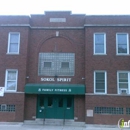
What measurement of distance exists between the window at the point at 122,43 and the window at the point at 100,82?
2504mm

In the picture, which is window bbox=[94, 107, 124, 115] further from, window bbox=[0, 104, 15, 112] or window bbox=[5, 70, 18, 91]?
window bbox=[5, 70, 18, 91]

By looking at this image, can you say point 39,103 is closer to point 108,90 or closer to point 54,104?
point 54,104

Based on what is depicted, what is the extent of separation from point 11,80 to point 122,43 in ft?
34.5

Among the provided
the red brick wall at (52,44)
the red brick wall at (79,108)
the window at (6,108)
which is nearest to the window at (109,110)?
the red brick wall at (79,108)

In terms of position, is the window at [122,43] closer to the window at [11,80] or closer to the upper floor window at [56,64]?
the upper floor window at [56,64]

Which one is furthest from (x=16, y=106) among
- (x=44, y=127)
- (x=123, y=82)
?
(x=123, y=82)

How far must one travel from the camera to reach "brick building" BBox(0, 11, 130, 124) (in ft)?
65.0

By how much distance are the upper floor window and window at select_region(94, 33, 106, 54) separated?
2286 mm

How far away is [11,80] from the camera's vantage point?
20.8 metres

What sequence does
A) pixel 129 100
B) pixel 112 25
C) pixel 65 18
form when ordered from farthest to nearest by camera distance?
pixel 65 18, pixel 112 25, pixel 129 100

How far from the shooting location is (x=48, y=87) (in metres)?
20.2

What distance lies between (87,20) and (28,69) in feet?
23.1

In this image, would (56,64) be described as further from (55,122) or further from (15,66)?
(55,122)

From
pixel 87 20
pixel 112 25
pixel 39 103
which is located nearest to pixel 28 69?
pixel 39 103
